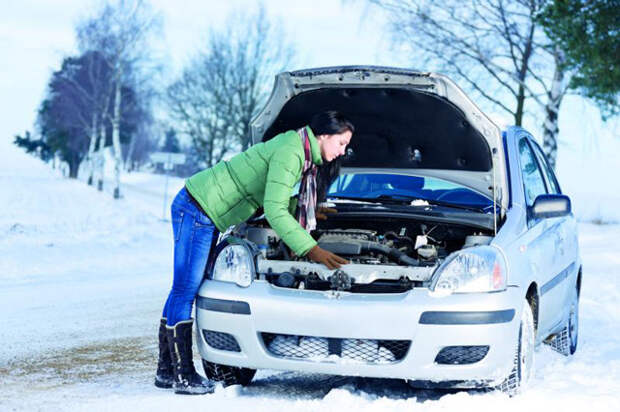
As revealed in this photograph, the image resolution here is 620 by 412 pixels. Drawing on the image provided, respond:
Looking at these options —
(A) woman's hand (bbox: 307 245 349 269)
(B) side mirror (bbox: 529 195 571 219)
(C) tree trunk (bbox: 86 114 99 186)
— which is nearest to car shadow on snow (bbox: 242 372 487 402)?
(A) woman's hand (bbox: 307 245 349 269)

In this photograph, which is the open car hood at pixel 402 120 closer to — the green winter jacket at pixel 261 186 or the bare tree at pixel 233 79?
the green winter jacket at pixel 261 186

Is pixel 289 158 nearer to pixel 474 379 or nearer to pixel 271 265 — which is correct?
pixel 271 265

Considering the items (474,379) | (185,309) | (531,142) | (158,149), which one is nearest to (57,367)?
(185,309)

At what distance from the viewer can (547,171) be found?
671cm

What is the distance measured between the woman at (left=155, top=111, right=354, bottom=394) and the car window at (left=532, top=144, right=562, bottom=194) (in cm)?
214

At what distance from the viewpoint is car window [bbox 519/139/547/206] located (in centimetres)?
573

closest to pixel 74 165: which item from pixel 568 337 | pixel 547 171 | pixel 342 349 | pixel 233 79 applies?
pixel 233 79

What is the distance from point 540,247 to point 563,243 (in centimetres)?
82

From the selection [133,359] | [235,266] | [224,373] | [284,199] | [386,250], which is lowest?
[133,359]

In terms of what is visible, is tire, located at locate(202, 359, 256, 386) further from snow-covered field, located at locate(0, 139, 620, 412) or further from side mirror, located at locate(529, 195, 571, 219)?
side mirror, located at locate(529, 195, 571, 219)

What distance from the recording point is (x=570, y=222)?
6578 mm

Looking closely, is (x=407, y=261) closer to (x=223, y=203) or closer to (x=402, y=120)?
(x=223, y=203)

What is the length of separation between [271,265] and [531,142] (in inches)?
101

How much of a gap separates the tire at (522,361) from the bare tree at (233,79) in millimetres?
37662
